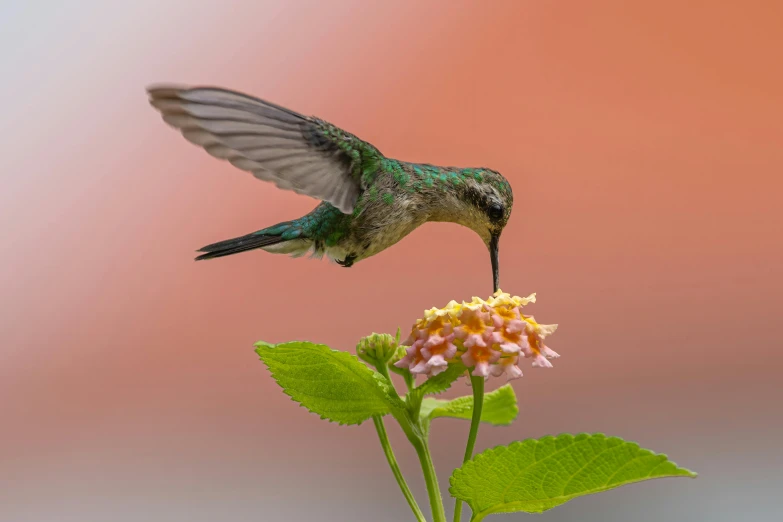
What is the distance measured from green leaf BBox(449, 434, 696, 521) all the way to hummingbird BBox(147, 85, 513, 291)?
0.99 feet

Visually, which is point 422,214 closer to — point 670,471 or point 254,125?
point 254,125

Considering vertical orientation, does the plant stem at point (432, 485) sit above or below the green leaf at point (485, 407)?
below

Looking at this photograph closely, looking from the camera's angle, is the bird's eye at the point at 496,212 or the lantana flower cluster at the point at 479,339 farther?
the bird's eye at the point at 496,212

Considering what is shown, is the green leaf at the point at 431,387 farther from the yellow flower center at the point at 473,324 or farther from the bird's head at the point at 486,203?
the bird's head at the point at 486,203

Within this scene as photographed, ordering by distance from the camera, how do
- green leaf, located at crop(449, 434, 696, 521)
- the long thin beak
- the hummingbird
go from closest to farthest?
green leaf, located at crop(449, 434, 696, 521) < the hummingbird < the long thin beak

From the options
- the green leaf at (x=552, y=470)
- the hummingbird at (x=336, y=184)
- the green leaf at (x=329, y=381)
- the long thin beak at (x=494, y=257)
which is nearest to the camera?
the green leaf at (x=552, y=470)

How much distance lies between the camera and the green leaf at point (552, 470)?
1.68 ft

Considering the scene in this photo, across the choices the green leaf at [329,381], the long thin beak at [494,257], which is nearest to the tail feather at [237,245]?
the green leaf at [329,381]

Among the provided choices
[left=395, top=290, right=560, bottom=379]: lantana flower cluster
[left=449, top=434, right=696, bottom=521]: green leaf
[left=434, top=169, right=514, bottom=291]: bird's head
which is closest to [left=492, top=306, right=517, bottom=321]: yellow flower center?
[left=395, top=290, right=560, bottom=379]: lantana flower cluster

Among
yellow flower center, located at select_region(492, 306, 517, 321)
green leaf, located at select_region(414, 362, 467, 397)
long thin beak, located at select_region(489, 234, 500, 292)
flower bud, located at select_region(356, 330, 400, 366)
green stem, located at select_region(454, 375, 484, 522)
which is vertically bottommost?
green stem, located at select_region(454, 375, 484, 522)

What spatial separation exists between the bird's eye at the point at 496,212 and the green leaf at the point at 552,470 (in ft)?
1.22

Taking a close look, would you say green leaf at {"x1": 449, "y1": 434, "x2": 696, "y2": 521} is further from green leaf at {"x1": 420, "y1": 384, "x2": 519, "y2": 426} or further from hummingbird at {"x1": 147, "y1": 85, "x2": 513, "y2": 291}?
hummingbird at {"x1": 147, "y1": 85, "x2": 513, "y2": 291}

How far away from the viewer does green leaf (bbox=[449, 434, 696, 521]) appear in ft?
1.68

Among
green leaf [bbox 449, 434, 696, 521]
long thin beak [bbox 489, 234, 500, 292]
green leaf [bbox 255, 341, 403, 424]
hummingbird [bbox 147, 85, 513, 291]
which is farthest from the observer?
long thin beak [bbox 489, 234, 500, 292]
